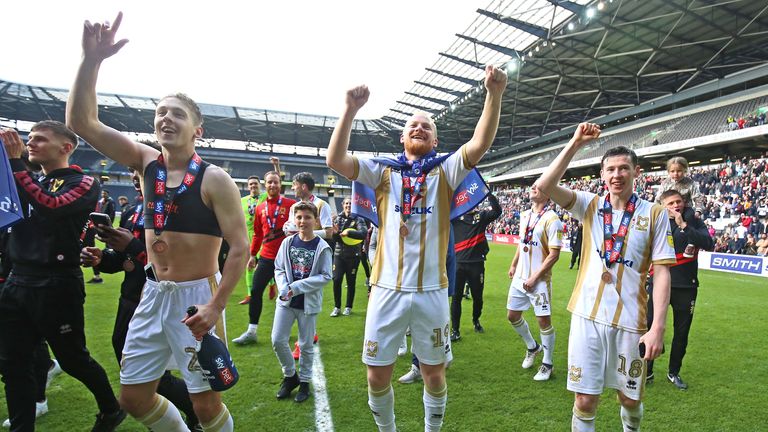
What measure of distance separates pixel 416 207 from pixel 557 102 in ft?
137

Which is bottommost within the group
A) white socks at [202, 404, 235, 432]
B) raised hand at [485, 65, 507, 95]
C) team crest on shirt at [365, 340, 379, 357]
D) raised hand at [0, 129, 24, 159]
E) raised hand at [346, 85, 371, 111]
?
white socks at [202, 404, 235, 432]

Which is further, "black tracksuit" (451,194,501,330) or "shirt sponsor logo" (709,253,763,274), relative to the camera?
"shirt sponsor logo" (709,253,763,274)

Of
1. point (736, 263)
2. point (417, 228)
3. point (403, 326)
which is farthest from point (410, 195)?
point (736, 263)

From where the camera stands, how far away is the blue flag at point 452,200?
2852 millimetres

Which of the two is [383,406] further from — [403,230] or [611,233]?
[611,233]

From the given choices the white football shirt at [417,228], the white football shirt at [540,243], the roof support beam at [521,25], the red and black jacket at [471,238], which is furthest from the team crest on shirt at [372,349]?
the roof support beam at [521,25]

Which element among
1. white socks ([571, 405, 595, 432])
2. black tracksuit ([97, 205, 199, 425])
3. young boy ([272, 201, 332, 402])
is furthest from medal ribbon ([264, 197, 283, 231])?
white socks ([571, 405, 595, 432])

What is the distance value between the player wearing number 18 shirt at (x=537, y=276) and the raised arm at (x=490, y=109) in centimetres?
233

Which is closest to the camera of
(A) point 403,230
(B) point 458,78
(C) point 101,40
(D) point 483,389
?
(C) point 101,40

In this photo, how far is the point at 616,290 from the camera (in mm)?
2809

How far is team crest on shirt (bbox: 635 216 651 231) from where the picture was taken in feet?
9.30

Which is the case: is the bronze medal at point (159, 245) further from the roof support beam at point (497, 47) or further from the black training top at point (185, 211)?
the roof support beam at point (497, 47)

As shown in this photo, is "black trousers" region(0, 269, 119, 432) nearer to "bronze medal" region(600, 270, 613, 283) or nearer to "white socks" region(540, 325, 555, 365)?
"bronze medal" region(600, 270, 613, 283)

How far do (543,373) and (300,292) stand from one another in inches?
114
